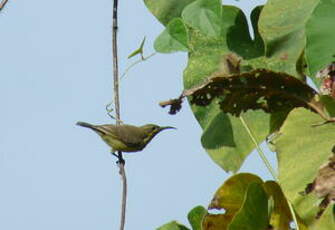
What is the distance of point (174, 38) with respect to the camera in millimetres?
1986

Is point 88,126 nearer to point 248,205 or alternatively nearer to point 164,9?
point 164,9

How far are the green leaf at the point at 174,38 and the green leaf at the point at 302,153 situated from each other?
0.35m

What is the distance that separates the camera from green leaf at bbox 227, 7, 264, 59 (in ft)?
7.51

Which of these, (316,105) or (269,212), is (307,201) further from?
(316,105)

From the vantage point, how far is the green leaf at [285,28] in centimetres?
201

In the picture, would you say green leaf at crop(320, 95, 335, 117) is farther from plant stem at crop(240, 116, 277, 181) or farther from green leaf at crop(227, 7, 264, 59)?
green leaf at crop(227, 7, 264, 59)

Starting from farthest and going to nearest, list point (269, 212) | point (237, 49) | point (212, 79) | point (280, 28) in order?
point (237, 49) < point (280, 28) < point (269, 212) < point (212, 79)

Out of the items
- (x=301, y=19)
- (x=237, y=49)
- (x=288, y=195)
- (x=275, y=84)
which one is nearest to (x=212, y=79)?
(x=275, y=84)

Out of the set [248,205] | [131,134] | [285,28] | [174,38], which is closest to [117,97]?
[174,38]

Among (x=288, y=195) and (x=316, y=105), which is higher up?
(x=316, y=105)

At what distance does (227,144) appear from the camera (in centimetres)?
215

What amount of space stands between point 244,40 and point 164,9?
0.78ft

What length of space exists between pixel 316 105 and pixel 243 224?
289 millimetres

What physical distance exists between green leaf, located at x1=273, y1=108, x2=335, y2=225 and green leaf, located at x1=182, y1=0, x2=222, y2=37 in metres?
0.31
